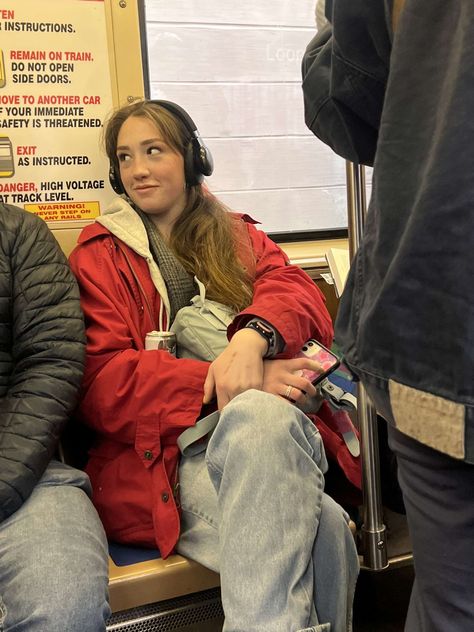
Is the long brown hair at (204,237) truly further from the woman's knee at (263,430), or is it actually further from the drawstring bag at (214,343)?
the woman's knee at (263,430)

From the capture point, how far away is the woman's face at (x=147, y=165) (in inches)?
67.4

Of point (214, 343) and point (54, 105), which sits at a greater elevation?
point (54, 105)

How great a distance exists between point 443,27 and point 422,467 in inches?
16.7

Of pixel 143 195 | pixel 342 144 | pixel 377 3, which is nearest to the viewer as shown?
pixel 377 3

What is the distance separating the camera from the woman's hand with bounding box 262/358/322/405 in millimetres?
1400

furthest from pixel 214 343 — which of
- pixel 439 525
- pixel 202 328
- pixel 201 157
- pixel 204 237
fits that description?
pixel 439 525

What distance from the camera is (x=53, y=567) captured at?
1.11m

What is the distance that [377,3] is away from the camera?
66 centimetres

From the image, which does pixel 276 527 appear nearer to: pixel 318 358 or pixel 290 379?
pixel 290 379

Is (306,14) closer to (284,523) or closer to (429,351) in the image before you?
(284,523)

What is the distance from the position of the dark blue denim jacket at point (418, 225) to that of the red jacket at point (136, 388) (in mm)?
766

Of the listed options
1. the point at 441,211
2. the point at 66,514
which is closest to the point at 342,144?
the point at 441,211

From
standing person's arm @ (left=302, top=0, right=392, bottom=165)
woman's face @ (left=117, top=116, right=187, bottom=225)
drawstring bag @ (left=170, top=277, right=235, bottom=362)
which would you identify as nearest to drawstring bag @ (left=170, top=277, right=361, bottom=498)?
drawstring bag @ (left=170, top=277, right=235, bottom=362)

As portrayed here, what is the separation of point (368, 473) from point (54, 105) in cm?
134
